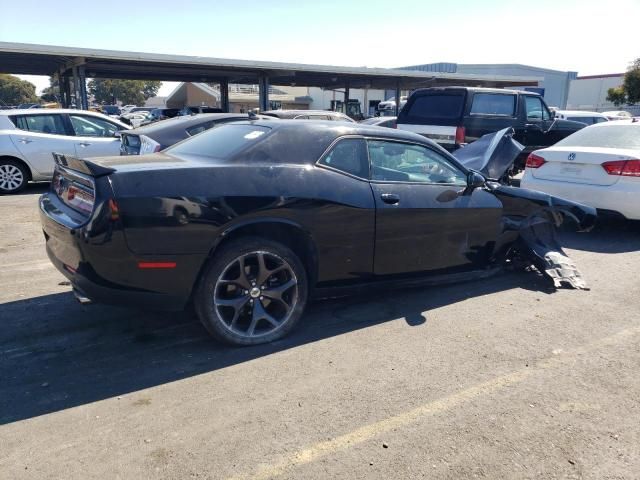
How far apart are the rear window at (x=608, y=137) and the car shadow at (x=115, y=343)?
3.91 meters

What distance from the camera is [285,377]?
3424 mm

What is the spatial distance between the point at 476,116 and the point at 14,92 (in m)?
108

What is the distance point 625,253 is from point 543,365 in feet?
12.6

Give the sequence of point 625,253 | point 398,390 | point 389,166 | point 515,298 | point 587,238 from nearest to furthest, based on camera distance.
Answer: point 398,390, point 389,166, point 515,298, point 625,253, point 587,238

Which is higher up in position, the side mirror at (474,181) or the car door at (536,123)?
the car door at (536,123)

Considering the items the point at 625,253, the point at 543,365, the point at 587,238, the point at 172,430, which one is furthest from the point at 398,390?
the point at 587,238

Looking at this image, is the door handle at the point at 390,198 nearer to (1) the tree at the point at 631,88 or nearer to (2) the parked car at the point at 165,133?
(2) the parked car at the point at 165,133

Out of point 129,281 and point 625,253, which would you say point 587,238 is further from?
point 129,281

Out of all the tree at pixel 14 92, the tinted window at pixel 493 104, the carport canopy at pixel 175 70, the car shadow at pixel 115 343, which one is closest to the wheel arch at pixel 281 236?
the car shadow at pixel 115 343

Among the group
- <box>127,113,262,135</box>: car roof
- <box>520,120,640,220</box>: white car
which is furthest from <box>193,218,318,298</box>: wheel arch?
<box>127,113,262,135</box>: car roof

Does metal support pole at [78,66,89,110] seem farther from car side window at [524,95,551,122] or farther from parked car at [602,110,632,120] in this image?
parked car at [602,110,632,120]

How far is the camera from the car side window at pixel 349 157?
4180 millimetres

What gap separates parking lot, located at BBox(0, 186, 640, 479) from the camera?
262cm

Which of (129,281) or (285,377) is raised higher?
(129,281)
